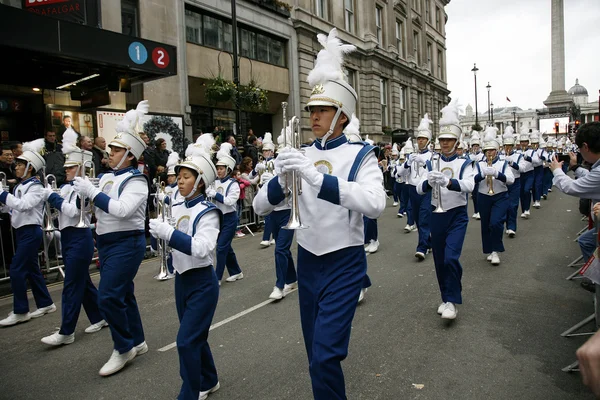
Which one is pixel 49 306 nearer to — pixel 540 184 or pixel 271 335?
pixel 271 335

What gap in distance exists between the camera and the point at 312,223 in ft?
10.4

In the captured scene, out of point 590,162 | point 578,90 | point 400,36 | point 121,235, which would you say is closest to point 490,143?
point 590,162

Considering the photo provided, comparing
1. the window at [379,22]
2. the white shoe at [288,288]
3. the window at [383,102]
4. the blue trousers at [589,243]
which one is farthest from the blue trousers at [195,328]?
→ the window at [379,22]

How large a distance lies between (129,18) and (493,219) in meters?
13.1

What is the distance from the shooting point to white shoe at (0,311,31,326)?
607 cm

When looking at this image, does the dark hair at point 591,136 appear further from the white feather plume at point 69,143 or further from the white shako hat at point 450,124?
the white feather plume at point 69,143

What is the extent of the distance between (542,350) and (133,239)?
14.0 feet

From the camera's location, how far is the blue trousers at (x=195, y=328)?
11.4 ft

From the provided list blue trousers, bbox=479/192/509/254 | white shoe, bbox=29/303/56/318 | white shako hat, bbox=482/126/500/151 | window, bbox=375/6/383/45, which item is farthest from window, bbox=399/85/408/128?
white shoe, bbox=29/303/56/318

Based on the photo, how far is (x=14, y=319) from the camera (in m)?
6.13

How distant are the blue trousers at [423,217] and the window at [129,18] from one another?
11093mm

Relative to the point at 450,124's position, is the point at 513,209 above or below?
below

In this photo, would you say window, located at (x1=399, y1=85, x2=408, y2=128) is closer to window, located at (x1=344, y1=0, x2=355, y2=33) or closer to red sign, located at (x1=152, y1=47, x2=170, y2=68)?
window, located at (x1=344, y1=0, x2=355, y2=33)

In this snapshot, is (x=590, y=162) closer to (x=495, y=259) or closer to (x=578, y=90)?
(x=495, y=259)
